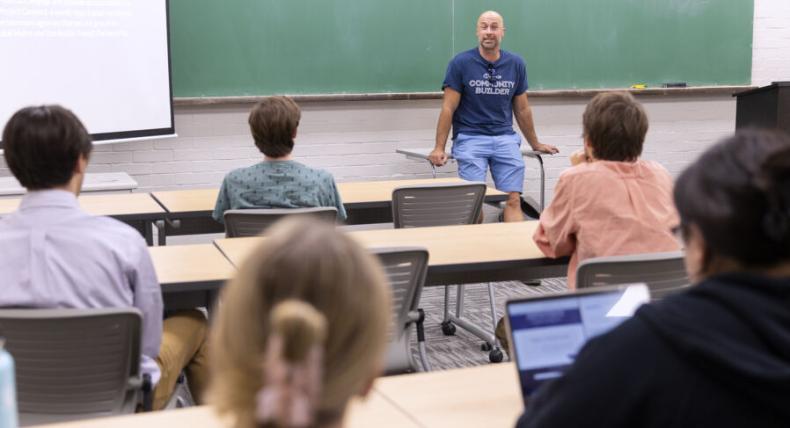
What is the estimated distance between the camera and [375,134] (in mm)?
6395

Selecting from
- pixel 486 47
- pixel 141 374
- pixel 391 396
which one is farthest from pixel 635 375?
pixel 486 47

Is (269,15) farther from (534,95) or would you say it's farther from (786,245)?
(786,245)

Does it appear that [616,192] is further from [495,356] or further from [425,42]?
[425,42]

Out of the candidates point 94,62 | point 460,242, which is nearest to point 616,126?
point 460,242

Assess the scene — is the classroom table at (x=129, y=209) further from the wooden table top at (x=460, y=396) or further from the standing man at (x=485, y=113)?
the wooden table top at (x=460, y=396)

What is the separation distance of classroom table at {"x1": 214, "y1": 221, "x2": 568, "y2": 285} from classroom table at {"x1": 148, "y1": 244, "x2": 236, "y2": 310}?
6 cm

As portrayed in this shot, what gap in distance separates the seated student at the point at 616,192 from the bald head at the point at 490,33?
305 centimetres

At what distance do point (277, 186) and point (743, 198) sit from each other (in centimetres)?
275

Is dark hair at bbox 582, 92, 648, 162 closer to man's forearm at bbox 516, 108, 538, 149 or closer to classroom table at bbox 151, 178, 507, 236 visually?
classroom table at bbox 151, 178, 507, 236

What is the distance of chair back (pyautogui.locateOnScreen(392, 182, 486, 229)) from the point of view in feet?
13.6

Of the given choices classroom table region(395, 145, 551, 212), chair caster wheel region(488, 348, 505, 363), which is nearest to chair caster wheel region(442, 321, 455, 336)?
chair caster wheel region(488, 348, 505, 363)

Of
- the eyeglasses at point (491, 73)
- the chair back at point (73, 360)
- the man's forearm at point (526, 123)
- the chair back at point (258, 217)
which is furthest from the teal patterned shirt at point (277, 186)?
the man's forearm at point (526, 123)

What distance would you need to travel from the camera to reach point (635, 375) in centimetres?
103

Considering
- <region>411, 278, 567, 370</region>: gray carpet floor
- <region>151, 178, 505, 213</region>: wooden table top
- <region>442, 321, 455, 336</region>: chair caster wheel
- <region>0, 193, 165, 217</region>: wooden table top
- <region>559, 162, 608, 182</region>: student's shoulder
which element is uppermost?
<region>559, 162, 608, 182</region>: student's shoulder
